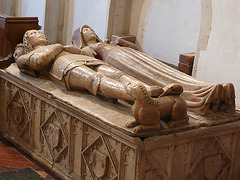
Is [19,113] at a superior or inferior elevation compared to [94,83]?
inferior

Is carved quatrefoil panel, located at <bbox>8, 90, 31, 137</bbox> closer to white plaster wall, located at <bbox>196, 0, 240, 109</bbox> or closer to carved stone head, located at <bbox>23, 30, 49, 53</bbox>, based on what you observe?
carved stone head, located at <bbox>23, 30, 49, 53</bbox>

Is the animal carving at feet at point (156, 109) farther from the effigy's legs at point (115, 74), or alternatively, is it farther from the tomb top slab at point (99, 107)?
the effigy's legs at point (115, 74)

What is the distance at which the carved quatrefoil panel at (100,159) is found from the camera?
3.50 meters

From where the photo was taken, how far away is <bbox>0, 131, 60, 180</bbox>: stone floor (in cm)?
419

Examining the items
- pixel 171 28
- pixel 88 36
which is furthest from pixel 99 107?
pixel 171 28

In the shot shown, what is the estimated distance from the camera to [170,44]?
22.5 feet

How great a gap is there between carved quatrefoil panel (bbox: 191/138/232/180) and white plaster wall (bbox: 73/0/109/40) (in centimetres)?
410

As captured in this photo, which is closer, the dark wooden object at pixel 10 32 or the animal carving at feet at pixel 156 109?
the animal carving at feet at pixel 156 109

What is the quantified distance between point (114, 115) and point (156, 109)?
0.46m

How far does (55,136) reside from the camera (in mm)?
4121

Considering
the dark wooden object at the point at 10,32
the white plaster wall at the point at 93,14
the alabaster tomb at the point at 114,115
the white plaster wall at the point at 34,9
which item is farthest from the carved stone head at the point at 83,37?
the white plaster wall at the point at 34,9

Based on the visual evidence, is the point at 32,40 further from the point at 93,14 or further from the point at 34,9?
the point at 34,9

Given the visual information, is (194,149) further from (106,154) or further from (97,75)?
(97,75)

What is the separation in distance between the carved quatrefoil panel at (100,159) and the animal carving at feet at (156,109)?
359 millimetres
